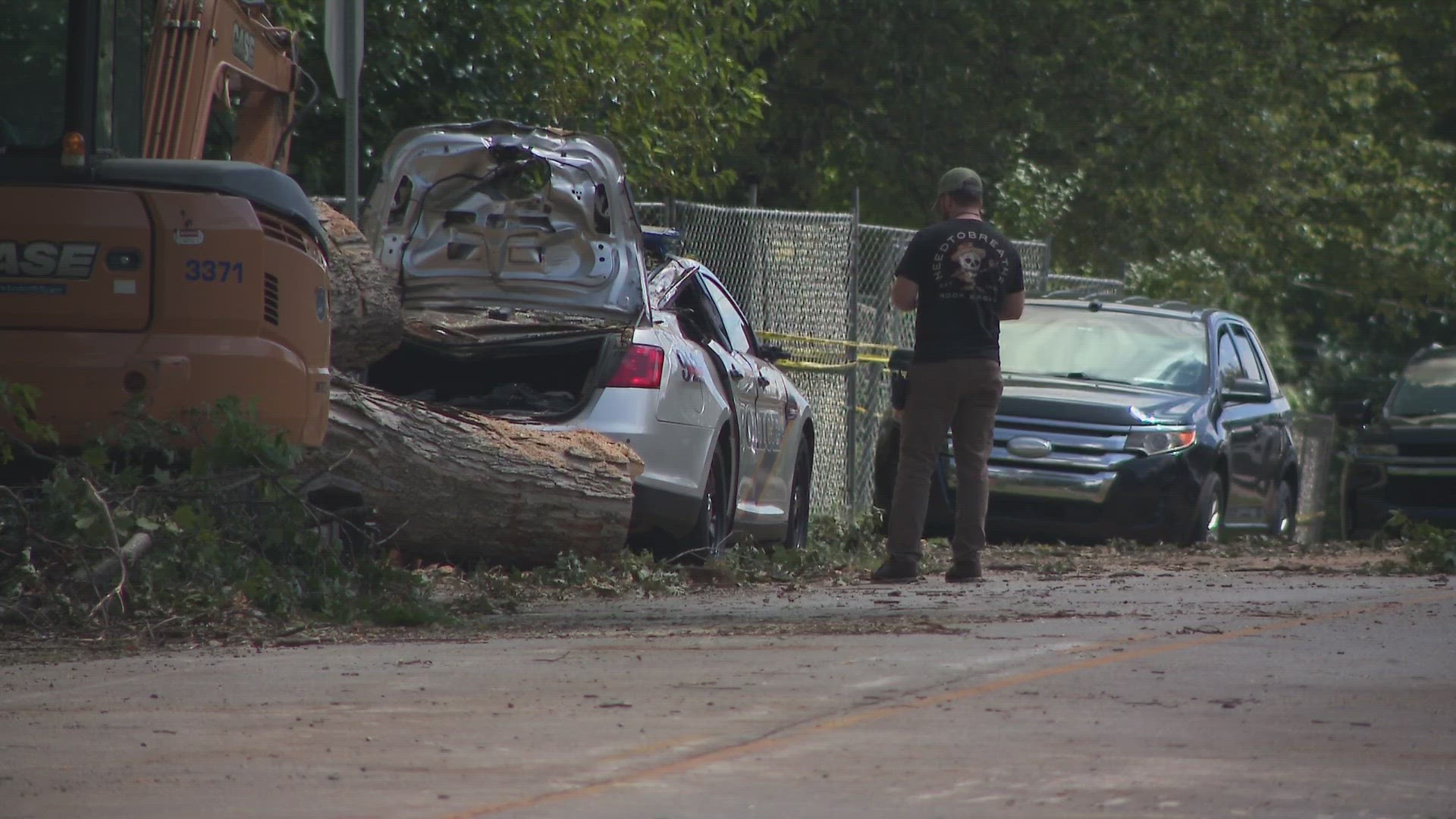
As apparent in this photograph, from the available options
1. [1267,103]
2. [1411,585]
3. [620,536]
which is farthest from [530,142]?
[1267,103]

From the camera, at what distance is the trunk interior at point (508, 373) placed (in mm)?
10414

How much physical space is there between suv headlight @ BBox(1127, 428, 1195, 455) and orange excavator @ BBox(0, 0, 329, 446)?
236 inches

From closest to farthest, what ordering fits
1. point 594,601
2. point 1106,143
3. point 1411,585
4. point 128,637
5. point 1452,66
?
point 128,637, point 594,601, point 1411,585, point 1106,143, point 1452,66

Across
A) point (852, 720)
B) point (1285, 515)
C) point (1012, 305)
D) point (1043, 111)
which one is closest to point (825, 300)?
point (1285, 515)

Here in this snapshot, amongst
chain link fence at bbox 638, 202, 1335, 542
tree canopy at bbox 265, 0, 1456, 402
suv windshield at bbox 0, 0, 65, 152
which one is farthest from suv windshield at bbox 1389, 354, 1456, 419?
suv windshield at bbox 0, 0, 65, 152

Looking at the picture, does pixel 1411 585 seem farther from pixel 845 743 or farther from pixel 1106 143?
pixel 1106 143

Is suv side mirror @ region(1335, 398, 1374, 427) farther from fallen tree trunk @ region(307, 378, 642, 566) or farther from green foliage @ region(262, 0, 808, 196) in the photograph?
fallen tree trunk @ region(307, 378, 642, 566)

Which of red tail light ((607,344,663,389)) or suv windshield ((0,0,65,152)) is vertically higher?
suv windshield ((0,0,65,152))

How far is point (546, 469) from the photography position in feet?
32.2

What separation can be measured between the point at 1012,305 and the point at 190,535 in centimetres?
417

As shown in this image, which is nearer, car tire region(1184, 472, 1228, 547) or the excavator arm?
the excavator arm

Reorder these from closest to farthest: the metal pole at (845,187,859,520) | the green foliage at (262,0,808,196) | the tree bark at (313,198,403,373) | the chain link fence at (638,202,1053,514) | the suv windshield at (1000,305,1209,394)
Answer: the tree bark at (313,198,403,373), the suv windshield at (1000,305,1209,394), the chain link fence at (638,202,1053,514), the green foliage at (262,0,808,196), the metal pole at (845,187,859,520)

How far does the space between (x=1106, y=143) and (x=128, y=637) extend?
66.6 ft

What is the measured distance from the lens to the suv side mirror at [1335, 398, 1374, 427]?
1716cm
